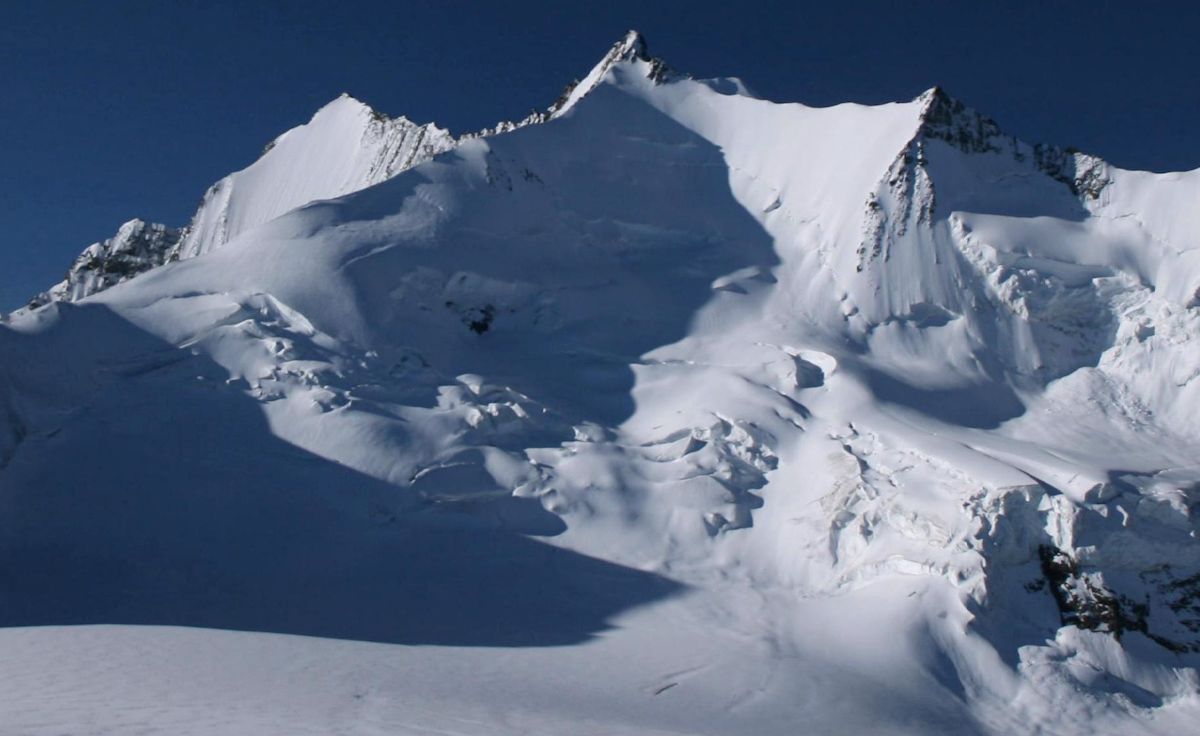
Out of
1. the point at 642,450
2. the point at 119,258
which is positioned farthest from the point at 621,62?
the point at 119,258

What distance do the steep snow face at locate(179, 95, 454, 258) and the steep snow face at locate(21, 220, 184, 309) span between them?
16.7 ft

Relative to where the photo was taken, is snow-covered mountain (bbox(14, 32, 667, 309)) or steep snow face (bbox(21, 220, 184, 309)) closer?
snow-covered mountain (bbox(14, 32, 667, 309))

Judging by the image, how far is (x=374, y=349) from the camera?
38250 mm

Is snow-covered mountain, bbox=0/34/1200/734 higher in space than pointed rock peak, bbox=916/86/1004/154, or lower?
lower

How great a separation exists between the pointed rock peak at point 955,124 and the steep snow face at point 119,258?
46882mm

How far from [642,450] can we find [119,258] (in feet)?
173

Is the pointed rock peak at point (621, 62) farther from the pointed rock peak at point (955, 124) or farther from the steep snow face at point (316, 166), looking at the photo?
the pointed rock peak at point (955, 124)

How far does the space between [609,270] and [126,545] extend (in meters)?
21.5

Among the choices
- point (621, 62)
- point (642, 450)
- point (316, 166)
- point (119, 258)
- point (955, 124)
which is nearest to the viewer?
point (642, 450)

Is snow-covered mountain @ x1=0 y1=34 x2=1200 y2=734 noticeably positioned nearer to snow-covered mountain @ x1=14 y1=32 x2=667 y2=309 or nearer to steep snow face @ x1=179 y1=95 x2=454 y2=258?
snow-covered mountain @ x1=14 y1=32 x2=667 y2=309

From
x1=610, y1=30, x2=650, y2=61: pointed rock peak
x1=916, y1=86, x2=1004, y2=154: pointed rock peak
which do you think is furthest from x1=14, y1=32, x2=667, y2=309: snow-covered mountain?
x1=916, y1=86, x2=1004, y2=154: pointed rock peak

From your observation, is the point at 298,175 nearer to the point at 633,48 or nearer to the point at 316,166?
the point at 316,166

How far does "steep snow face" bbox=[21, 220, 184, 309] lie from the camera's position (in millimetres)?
74062

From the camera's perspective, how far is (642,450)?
3644cm
